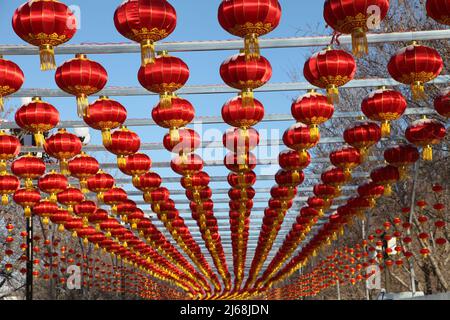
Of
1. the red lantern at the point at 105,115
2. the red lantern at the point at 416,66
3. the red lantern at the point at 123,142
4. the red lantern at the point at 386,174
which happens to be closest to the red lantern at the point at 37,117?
the red lantern at the point at 105,115

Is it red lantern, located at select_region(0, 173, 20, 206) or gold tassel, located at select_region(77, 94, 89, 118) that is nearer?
gold tassel, located at select_region(77, 94, 89, 118)

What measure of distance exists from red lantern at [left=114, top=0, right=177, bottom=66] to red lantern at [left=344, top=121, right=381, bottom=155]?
200 inches

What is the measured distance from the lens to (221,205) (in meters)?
25.6

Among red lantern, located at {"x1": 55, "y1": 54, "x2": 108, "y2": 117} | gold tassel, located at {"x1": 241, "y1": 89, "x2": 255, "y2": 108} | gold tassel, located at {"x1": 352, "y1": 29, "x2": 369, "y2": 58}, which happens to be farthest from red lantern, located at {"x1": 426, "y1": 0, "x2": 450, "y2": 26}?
red lantern, located at {"x1": 55, "y1": 54, "x2": 108, "y2": 117}

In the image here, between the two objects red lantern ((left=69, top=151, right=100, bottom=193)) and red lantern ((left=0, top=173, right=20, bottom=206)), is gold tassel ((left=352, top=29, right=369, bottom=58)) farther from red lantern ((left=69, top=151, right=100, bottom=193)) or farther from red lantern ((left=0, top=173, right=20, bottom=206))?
red lantern ((left=0, top=173, right=20, bottom=206))

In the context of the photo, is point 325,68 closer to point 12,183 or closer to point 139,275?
point 12,183

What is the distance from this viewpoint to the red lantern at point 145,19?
7.34 metres

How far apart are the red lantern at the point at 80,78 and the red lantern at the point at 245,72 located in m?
1.57

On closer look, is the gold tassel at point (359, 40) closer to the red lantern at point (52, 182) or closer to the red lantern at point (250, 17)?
the red lantern at point (250, 17)

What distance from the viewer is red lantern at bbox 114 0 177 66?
24.1 feet

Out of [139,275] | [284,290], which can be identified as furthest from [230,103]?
[284,290]

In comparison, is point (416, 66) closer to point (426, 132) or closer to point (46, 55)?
point (426, 132)
